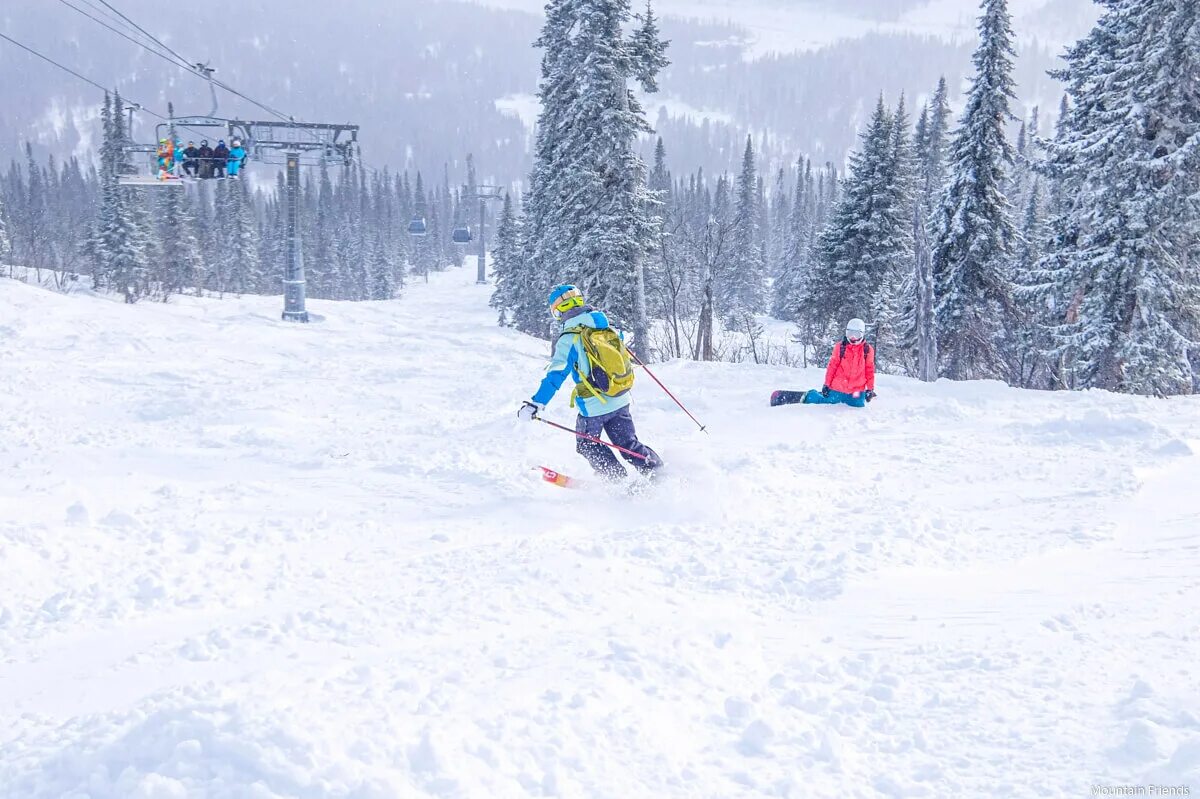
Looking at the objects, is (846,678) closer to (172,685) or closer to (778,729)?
(778,729)

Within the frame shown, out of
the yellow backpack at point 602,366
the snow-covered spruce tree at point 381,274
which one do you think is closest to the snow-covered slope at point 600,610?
the yellow backpack at point 602,366

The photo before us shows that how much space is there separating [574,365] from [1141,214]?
15.9 meters

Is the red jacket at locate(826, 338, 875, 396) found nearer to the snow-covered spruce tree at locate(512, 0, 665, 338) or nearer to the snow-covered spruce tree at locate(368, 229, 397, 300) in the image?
the snow-covered spruce tree at locate(512, 0, 665, 338)

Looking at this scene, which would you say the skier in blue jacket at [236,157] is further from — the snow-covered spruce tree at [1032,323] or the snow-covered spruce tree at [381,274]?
the snow-covered spruce tree at [381,274]

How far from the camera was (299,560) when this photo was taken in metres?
5.47

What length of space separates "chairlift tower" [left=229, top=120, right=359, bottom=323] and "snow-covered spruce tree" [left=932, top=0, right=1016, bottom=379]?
19195mm

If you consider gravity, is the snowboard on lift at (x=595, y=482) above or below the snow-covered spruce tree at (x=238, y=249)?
below

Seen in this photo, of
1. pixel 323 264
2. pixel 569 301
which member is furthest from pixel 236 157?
pixel 323 264

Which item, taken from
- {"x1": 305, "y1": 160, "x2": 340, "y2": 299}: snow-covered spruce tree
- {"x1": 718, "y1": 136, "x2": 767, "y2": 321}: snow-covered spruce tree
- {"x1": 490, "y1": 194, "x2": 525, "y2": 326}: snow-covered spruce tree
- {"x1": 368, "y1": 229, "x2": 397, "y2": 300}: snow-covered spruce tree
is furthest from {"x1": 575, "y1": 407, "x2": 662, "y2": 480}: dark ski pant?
{"x1": 368, "y1": 229, "x2": 397, "y2": 300}: snow-covered spruce tree

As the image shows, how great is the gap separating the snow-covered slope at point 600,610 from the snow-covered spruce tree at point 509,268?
32373 millimetres

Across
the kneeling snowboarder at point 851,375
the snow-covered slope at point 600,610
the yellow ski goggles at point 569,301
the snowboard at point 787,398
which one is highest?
the yellow ski goggles at point 569,301

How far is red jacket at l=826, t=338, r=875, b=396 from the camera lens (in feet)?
35.5

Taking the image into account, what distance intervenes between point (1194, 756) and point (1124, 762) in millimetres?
223

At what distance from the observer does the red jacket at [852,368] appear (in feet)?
35.5
